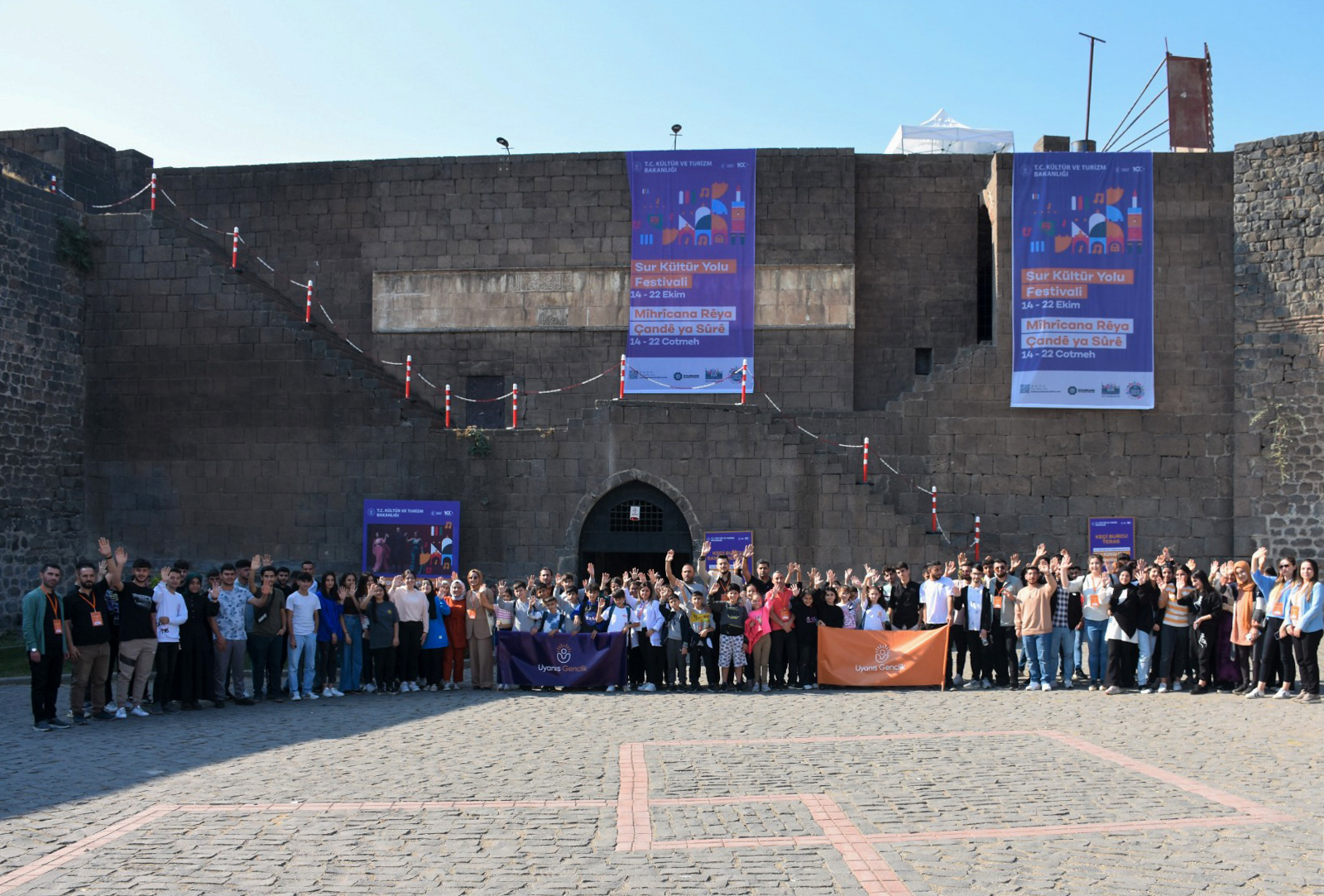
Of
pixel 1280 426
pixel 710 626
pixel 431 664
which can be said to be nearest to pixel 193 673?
pixel 431 664

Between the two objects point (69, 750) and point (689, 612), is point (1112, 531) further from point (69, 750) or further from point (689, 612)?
point (69, 750)

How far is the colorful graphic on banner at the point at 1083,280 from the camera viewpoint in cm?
2209

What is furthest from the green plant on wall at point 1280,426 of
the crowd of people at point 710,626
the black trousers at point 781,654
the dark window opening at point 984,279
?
the black trousers at point 781,654

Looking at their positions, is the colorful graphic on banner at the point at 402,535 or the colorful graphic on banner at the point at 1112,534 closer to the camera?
the colorful graphic on banner at the point at 402,535

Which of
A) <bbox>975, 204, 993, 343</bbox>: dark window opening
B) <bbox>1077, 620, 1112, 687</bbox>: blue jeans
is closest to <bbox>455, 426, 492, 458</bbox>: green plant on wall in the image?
<bbox>975, 204, 993, 343</bbox>: dark window opening

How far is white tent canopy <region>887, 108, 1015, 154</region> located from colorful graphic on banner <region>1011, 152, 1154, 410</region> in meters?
4.86

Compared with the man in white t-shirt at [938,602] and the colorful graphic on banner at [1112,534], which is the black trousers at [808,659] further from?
the colorful graphic on banner at [1112,534]

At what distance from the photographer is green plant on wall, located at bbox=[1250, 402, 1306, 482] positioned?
22.0 m

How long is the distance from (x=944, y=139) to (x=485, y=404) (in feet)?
40.5

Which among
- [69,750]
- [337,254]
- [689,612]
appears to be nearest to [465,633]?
[689,612]

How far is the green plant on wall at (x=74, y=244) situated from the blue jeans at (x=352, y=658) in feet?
40.3

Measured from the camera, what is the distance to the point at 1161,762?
9750mm

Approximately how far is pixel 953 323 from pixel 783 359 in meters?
3.58

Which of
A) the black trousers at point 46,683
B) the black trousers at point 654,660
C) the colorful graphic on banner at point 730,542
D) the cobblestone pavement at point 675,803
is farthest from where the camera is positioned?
the colorful graphic on banner at point 730,542
